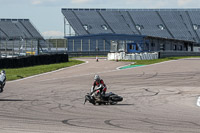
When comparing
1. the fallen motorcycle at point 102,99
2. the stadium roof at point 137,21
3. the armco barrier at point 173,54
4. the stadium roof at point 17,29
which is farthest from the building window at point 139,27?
the fallen motorcycle at point 102,99

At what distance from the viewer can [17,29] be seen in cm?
9956

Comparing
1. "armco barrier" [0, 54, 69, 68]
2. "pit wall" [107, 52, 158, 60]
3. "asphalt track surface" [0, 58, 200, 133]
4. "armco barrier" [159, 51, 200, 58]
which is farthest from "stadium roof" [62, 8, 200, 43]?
"asphalt track surface" [0, 58, 200, 133]

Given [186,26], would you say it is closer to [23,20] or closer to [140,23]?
[140,23]

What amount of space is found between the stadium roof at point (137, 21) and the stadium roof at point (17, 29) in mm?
15889

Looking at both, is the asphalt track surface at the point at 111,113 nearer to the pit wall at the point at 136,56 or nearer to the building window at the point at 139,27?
the pit wall at the point at 136,56

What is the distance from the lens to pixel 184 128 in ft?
28.2

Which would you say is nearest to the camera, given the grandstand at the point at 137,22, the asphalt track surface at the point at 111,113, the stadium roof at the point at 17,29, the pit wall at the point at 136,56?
the asphalt track surface at the point at 111,113

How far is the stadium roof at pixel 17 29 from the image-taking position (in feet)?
322

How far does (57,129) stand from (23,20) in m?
96.3

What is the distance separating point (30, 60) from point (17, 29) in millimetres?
62446

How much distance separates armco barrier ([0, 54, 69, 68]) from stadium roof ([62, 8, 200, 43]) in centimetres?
4077

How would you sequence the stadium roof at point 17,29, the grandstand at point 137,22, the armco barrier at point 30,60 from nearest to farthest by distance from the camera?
1. the armco barrier at point 30,60
2. the grandstand at point 137,22
3. the stadium roof at point 17,29

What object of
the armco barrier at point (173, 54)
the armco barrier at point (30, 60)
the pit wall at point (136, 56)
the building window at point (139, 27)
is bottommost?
the armco barrier at point (30, 60)

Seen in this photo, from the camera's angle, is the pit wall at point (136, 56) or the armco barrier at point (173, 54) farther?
the armco barrier at point (173, 54)
